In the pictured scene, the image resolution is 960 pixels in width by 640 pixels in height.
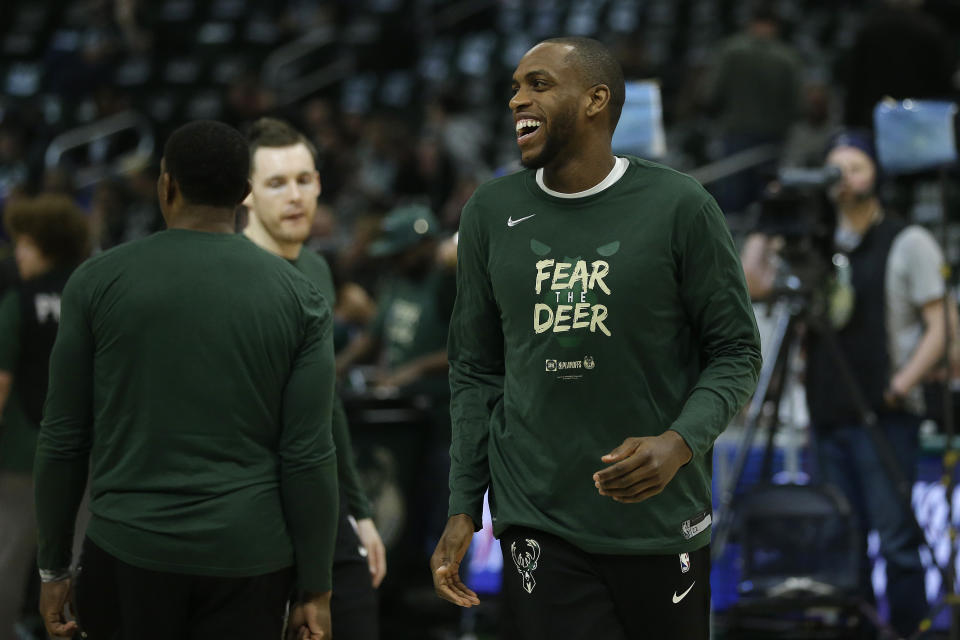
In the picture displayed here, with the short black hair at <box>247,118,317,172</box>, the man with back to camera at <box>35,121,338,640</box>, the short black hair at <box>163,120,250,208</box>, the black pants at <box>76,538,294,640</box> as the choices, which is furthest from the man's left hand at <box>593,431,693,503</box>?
the short black hair at <box>247,118,317,172</box>

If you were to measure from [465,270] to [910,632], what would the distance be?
11.0 ft

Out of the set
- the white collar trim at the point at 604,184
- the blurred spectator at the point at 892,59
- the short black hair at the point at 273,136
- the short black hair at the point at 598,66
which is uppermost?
the blurred spectator at the point at 892,59

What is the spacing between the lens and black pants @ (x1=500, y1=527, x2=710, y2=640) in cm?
320

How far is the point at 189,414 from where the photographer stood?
126 inches

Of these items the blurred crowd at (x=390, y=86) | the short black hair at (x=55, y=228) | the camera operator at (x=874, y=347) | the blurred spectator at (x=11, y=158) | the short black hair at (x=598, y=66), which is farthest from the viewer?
the blurred spectator at (x=11, y=158)

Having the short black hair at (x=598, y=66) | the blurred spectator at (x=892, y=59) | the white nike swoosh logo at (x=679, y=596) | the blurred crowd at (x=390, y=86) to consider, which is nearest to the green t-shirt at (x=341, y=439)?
the short black hair at (x=598, y=66)

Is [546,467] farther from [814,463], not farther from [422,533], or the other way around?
[422,533]

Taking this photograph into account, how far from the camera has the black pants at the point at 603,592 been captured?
320cm

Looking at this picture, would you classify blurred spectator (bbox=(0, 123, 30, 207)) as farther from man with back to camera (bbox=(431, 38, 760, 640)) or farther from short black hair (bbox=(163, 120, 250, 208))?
man with back to camera (bbox=(431, 38, 760, 640))

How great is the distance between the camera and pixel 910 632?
5.86 meters

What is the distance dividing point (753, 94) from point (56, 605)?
8141mm

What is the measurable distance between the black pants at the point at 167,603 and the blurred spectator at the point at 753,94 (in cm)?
770

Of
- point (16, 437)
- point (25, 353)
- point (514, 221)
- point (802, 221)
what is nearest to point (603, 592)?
point (514, 221)

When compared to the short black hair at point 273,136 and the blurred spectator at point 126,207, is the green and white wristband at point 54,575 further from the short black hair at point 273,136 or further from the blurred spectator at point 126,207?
the blurred spectator at point 126,207
